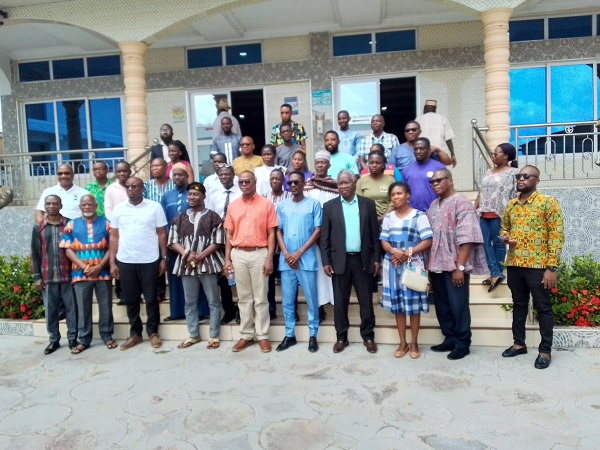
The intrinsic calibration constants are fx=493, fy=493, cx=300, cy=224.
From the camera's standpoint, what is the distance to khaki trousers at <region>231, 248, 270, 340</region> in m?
4.87

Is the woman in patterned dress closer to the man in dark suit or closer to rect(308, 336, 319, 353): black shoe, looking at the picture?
the man in dark suit

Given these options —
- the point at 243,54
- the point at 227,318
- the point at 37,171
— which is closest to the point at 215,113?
the point at 243,54

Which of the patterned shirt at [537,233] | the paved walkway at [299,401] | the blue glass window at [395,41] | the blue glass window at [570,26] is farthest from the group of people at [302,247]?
the blue glass window at [570,26]

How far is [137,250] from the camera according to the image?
198 inches

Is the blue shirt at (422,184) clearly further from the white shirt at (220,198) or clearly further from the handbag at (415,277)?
the white shirt at (220,198)

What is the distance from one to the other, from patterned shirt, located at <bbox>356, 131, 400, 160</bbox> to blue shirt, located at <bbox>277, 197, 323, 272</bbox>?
1.87 m

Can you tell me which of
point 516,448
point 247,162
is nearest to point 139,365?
point 247,162

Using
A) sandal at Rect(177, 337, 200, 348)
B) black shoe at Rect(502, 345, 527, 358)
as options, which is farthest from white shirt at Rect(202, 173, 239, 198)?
black shoe at Rect(502, 345, 527, 358)

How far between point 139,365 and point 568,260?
5884mm

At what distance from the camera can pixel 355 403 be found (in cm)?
369

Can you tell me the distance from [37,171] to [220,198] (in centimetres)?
664

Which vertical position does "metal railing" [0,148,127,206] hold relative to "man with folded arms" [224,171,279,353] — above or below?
above

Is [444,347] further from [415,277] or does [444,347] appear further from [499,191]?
[499,191]

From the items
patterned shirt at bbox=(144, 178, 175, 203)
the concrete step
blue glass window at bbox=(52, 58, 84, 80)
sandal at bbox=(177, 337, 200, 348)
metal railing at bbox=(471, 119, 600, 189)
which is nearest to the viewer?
the concrete step
